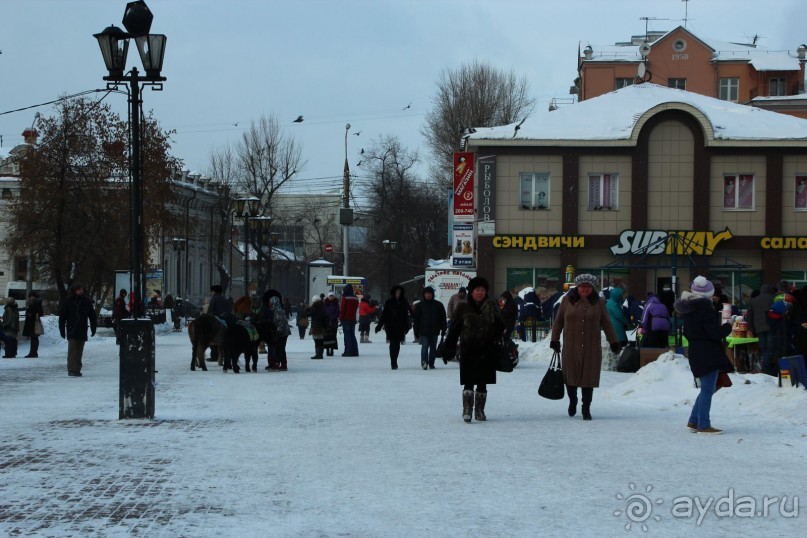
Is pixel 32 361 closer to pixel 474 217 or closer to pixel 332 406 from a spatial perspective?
pixel 332 406

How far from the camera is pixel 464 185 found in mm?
48250

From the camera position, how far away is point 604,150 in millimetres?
48375

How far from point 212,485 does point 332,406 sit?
7174 millimetres

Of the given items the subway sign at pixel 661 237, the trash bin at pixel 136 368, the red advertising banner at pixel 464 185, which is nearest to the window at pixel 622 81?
the subway sign at pixel 661 237

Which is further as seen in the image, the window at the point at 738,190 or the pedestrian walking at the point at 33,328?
the window at the point at 738,190

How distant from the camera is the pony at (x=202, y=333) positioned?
25.5m

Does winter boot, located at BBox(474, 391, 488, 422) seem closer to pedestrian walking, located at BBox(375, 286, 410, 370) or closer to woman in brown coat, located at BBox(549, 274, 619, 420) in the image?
woman in brown coat, located at BBox(549, 274, 619, 420)

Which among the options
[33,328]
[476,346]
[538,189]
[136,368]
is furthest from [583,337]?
[538,189]

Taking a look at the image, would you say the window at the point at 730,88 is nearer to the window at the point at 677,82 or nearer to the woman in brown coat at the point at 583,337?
the window at the point at 677,82

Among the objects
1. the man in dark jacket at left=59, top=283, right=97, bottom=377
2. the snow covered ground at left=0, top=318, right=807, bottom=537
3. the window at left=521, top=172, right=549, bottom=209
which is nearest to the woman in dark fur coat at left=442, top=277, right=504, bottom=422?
the snow covered ground at left=0, top=318, right=807, bottom=537

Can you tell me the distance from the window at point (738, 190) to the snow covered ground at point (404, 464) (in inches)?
1215

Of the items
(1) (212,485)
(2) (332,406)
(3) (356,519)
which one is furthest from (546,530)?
(2) (332,406)

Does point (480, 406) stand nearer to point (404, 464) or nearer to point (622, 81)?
point (404, 464)

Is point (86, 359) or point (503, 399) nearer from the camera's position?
point (503, 399)
